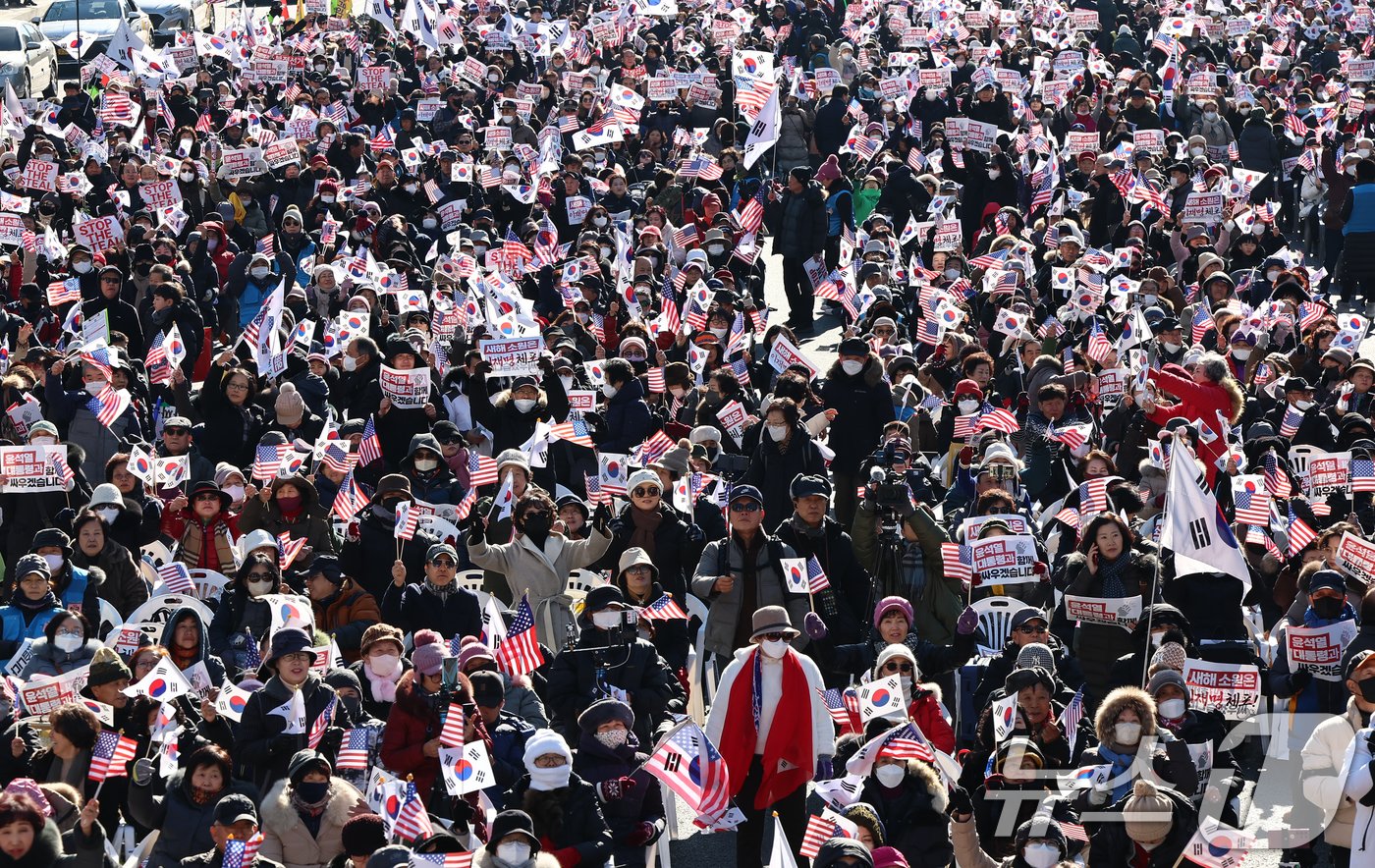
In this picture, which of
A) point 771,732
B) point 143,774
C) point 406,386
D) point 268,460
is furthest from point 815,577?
point 406,386

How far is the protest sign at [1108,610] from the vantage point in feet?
37.3

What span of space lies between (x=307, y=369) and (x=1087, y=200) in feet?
30.1

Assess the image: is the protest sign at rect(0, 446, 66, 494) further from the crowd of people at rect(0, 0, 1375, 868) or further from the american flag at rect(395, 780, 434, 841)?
the american flag at rect(395, 780, 434, 841)

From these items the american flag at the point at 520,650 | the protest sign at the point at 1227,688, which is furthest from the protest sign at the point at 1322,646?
the american flag at the point at 520,650

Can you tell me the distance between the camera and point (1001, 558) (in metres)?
12.0

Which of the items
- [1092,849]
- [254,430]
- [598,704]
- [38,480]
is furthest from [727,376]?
[1092,849]

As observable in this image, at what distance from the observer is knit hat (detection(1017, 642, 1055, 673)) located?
33.5 ft

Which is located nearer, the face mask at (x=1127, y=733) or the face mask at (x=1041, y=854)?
the face mask at (x=1041, y=854)

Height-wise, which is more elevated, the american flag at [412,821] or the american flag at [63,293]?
the american flag at [412,821]

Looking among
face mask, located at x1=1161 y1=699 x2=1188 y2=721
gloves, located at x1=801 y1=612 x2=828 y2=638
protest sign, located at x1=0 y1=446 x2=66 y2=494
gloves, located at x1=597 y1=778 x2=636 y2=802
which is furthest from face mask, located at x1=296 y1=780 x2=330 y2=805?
protest sign, located at x1=0 y1=446 x2=66 y2=494

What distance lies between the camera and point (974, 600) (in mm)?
12156

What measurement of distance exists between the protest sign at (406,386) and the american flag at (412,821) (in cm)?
646

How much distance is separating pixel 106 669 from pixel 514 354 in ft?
19.6

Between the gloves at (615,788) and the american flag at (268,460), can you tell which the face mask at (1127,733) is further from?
the american flag at (268,460)
